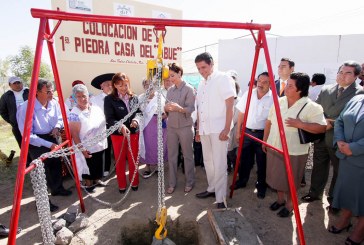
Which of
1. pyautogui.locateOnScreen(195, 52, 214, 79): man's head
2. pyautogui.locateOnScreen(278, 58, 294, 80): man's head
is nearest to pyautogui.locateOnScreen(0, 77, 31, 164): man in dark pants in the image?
pyautogui.locateOnScreen(195, 52, 214, 79): man's head

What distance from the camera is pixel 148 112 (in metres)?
4.30

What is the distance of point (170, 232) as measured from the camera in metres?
3.04

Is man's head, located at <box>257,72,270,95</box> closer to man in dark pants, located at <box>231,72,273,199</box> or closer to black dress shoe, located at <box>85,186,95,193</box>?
man in dark pants, located at <box>231,72,273,199</box>

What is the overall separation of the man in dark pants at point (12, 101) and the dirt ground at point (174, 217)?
3.80ft

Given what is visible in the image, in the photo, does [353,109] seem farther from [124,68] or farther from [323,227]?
[124,68]

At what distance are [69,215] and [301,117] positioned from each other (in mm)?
3124

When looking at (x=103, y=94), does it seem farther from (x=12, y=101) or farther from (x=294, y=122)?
(x=294, y=122)

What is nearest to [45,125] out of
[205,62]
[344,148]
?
[205,62]

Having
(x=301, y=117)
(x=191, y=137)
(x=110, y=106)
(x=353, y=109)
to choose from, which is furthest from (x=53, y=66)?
(x=353, y=109)

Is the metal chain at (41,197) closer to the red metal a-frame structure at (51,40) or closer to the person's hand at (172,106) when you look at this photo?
the red metal a-frame structure at (51,40)

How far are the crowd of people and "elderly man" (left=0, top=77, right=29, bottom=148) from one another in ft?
0.36

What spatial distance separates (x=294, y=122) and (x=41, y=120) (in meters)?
3.32

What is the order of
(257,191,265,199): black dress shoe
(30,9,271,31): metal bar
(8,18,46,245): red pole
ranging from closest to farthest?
(8,18,46,245): red pole → (30,9,271,31): metal bar → (257,191,265,199): black dress shoe

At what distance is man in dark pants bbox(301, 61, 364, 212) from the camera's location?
2.92m
